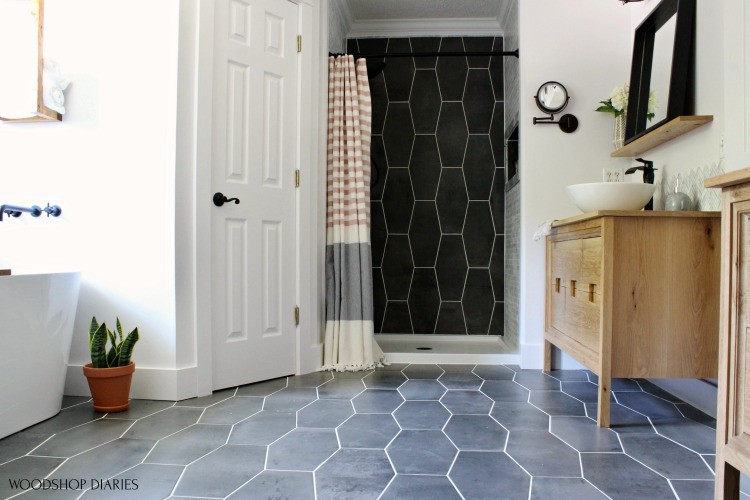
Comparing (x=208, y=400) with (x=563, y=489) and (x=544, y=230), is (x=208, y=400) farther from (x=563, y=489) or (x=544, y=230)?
(x=544, y=230)

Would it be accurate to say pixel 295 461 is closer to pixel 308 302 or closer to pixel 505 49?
pixel 308 302

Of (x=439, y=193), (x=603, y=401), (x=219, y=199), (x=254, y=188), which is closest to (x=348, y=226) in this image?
(x=254, y=188)

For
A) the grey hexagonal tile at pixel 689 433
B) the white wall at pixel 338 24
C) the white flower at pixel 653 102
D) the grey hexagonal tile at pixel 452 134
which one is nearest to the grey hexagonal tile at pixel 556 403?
the grey hexagonal tile at pixel 689 433

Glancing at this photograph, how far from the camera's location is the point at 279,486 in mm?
1446

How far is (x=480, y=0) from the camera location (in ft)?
11.1

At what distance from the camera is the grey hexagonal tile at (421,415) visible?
196 centimetres

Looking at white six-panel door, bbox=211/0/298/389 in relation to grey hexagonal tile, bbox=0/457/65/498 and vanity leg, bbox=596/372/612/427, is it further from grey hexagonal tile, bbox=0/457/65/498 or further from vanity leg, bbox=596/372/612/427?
vanity leg, bbox=596/372/612/427

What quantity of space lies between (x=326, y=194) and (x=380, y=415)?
1.38 metres

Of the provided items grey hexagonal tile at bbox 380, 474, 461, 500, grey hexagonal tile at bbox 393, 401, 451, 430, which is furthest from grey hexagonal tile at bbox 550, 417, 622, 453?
grey hexagonal tile at bbox 380, 474, 461, 500

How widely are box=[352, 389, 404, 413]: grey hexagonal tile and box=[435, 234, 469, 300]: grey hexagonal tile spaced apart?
4.57 feet

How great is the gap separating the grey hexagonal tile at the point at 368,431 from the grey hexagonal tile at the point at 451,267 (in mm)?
1746

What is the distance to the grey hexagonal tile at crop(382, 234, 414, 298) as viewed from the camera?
3.75 metres

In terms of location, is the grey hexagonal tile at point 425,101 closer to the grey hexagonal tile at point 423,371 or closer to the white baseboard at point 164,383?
the grey hexagonal tile at point 423,371

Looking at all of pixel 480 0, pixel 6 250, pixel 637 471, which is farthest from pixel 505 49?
pixel 6 250
